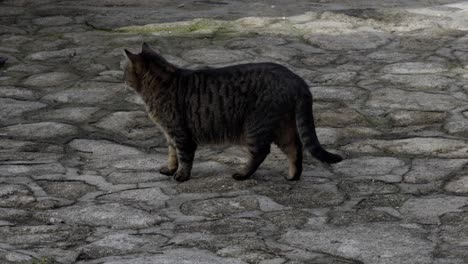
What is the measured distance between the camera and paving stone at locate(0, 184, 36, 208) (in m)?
5.87

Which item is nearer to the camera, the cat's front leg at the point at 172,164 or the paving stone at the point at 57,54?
the cat's front leg at the point at 172,164

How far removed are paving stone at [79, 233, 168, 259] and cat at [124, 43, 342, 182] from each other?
1.20 m

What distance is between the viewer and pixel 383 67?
29.3ft

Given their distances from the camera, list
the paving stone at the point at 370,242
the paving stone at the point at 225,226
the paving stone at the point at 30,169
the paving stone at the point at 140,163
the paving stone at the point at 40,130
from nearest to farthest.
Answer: the paving stone at the point at 370,242 → the paving stone at the point at 225,226 → the paving stone at the point at 30,169 → the paving stone at the point at 140,163 → the paving stone at the point at 40,130

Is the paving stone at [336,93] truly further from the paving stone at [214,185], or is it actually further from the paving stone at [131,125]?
the paving stone at [214,185]

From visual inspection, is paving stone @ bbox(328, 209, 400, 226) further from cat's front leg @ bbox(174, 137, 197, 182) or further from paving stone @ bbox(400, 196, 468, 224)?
cat's front leg @ bbox(174, 137, 197, 182)

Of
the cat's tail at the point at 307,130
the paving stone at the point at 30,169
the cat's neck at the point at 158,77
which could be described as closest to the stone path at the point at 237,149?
the paving stone at the point at 30,169

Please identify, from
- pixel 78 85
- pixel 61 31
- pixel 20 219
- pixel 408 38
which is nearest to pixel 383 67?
pixel 408 38

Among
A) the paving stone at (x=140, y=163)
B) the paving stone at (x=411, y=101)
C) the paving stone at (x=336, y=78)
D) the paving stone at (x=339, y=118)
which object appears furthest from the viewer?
the paving stone at (x=336, y=78)

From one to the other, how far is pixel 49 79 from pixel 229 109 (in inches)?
117

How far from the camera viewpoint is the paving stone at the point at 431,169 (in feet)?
20.3

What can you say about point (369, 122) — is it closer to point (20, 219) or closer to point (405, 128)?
point (405, 128)

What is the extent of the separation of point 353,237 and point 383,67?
401 cm

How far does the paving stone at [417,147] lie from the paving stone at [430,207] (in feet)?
3.04
